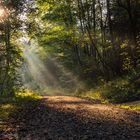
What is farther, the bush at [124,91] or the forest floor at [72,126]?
the bush at [124,91]

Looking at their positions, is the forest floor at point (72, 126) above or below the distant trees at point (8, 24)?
below

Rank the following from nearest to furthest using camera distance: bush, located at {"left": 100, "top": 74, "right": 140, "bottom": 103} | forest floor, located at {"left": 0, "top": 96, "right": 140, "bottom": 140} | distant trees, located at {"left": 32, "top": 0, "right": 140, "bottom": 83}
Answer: forest floor, located at {"left": 0, "top": 96, "right": 140, "bottom": 140}, bush, located at {"left": 100, "top": 74, "right": 140, "bottom": 103}, distant trees, located at {"left": 32, "top": 0, "right": 140, "bottom": 83}

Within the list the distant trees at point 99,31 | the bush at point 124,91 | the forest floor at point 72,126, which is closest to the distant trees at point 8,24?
the forest floor at point 72,126

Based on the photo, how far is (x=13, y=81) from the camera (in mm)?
22031

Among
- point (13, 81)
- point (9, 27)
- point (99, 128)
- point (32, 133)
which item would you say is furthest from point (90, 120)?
point (13, 81)

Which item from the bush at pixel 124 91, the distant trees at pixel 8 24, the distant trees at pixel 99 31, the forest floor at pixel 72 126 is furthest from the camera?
the distant trees at pixel 99 31

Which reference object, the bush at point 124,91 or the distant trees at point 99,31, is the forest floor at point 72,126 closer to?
the bush at point 124,91

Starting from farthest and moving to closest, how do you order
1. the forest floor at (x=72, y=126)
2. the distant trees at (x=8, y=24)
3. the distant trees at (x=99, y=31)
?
the distant trees at (x=99, y=31) < the distant trees at (x=8, y=24) < the forest floor at (x=72, y=126)

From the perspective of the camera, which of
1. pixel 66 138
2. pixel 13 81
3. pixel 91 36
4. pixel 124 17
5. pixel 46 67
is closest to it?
pixel 66 138

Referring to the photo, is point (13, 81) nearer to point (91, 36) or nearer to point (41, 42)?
point (91, 36)

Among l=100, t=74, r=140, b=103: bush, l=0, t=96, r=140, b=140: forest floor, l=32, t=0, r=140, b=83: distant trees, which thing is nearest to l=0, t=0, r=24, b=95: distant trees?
l=0, t=96, r=140, b=140: forest floor

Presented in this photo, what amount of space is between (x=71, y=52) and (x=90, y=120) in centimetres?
3271

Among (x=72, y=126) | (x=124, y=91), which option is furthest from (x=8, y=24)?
(x=124, y=91)

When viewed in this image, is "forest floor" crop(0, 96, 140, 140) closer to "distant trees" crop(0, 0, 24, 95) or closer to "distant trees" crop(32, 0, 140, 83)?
"distant trees" crop(0, 0, 24, 95)
